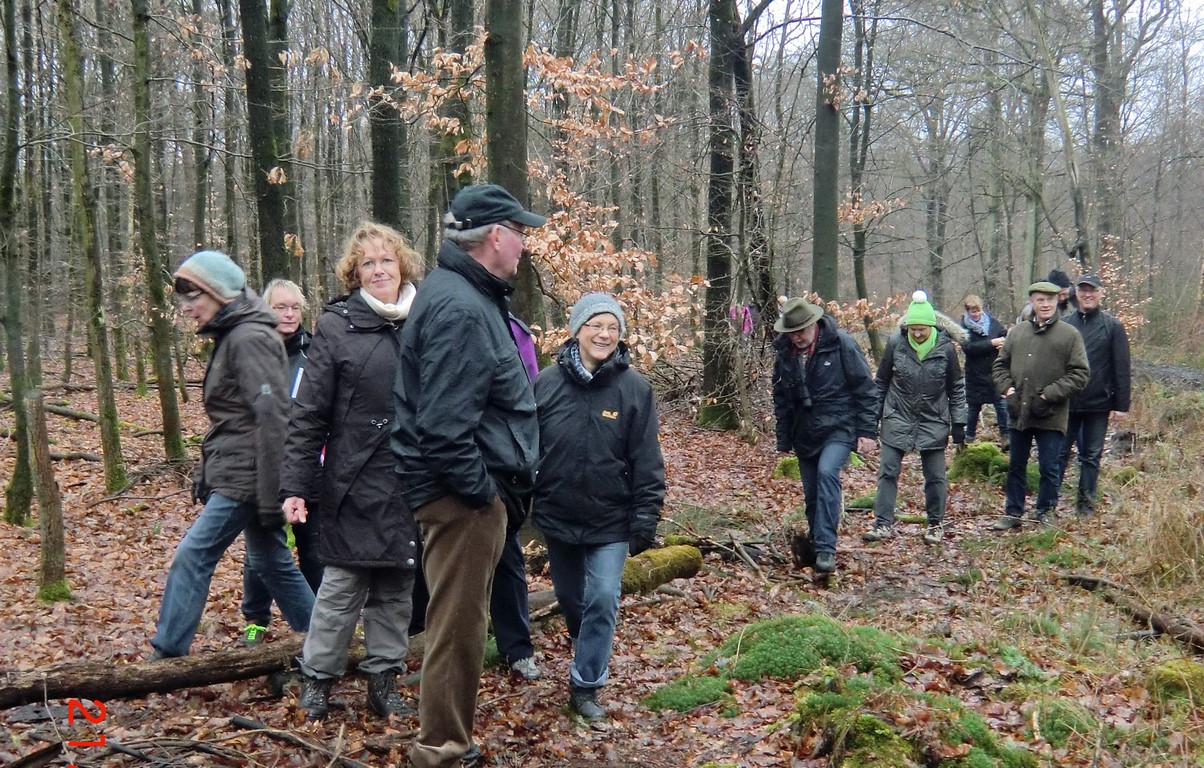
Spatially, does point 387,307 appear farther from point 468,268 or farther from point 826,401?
point 826,401

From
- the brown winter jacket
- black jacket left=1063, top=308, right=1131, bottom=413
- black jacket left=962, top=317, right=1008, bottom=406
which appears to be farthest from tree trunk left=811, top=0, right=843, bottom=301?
the brown winter jacket

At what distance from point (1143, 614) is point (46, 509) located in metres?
7.65

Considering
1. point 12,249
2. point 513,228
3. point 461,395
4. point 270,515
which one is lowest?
point 270,515

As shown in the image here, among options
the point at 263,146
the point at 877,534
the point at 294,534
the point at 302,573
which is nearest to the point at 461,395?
the point at 294,534

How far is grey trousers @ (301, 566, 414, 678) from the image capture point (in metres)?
4.14

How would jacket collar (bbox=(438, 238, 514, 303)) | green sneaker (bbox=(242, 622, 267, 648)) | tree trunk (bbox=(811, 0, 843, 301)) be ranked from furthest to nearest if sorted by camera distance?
1. tree trunk (bbox=(811, 0, 843, 301))
2. green sneaker (bbox=(242, 622, 267, 648))
3. jacket collar (bbox=(438, 238, 514, 303))

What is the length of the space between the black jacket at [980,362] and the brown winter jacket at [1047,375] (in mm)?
4072

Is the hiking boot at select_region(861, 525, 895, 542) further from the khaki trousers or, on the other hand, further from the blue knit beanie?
the blue knit beanie

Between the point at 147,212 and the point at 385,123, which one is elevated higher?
the point at 385,123

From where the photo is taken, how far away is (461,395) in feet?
10.7

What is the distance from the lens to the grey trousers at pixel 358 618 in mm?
4137

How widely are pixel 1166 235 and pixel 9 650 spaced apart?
123 ft

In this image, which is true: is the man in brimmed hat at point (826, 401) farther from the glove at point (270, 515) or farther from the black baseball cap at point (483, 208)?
the glove at point (270, 515)

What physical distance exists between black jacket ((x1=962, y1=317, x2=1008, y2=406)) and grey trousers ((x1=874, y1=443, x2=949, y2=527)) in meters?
4.68
